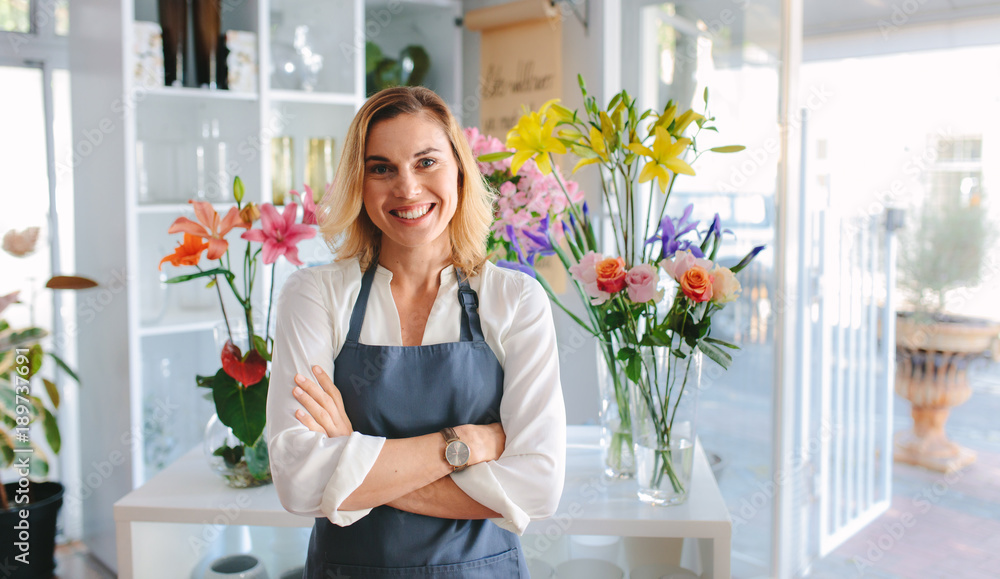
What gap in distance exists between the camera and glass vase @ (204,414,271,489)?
1.53m

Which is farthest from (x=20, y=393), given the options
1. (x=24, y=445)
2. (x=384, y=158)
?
(x=384, y=158)

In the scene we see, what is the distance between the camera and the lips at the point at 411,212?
1246mm

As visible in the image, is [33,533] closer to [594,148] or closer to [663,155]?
[594,148]

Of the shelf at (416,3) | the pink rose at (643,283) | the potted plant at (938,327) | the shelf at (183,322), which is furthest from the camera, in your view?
the shelf at (416,3)

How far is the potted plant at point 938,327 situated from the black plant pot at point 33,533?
336cm

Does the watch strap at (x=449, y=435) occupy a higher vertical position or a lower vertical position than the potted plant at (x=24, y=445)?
higher

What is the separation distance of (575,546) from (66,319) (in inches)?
94.4

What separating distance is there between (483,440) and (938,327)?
2.61 meters

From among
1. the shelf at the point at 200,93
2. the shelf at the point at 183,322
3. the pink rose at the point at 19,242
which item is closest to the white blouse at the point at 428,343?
the shelf at the point at 183,322

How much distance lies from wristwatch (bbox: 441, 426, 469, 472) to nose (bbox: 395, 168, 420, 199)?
391 mm

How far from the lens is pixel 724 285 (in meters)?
1.32

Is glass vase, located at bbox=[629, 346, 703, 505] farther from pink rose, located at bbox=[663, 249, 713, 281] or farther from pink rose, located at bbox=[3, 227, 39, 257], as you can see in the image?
pink rose, located at bbox=[3, 227, 39, 257]

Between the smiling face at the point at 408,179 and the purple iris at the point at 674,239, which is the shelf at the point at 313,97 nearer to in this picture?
the smiling face at the point at 408,179

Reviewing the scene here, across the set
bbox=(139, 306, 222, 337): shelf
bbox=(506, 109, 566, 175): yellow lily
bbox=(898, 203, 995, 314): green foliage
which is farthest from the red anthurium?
bbox=(898, 203, 995, 314): green foliage
